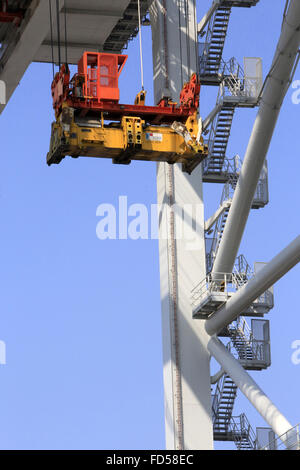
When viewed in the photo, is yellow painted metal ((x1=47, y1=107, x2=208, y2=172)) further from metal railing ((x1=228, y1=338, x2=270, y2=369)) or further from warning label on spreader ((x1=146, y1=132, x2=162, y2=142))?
metal railing ((x1=228, y1=338, x2=270, y2=369))

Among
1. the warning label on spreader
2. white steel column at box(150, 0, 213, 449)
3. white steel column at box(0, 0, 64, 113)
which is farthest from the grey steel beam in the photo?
the warning label on spreader

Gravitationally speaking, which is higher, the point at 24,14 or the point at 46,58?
the point at 46,58

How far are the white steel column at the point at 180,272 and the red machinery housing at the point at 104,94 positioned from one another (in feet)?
42.4

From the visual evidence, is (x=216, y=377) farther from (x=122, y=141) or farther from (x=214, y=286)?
(x=122, y=141)

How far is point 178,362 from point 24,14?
574 inches

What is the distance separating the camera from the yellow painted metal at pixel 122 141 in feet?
118

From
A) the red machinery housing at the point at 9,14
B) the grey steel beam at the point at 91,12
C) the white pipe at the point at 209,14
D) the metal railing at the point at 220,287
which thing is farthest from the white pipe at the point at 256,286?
the grey steel beam at the point at 91,12

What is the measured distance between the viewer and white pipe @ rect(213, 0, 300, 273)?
131ft

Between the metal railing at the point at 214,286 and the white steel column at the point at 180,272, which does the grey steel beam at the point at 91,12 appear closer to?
the white steel column at the point at 180,272

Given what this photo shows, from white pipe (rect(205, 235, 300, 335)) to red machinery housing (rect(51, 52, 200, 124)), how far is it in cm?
602

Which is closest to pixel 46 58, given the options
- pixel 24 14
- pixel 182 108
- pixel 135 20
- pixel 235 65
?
pixel 135 20

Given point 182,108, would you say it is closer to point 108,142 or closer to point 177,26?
point 108,142

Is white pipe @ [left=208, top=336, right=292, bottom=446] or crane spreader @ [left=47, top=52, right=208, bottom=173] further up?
crane spreader @ [left=47, top=52, right=208, bottom=173]

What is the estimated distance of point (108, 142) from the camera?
36.2 m
